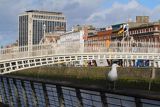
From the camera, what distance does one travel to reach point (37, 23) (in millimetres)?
142875

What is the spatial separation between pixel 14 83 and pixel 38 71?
164ft

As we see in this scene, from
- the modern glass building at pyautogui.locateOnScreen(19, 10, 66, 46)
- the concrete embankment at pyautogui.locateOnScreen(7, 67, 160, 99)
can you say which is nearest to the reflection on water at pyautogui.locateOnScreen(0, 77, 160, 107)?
the concrete embankment at pyautogui.locateOnScreen(7, 67, 160, 99)

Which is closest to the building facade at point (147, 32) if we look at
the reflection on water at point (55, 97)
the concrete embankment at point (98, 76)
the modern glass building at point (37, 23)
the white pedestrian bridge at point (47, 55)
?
the concrete embankment at point (98, 76)

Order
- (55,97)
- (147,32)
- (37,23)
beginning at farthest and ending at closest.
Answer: (37,23)
(147,32)
(55,97)

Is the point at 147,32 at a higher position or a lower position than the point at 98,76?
higher

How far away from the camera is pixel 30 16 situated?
134125mm

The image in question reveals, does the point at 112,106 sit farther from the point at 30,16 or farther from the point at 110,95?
the point at 30,16

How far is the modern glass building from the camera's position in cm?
13499

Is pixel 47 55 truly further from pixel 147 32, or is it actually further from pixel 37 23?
pixel 37 23

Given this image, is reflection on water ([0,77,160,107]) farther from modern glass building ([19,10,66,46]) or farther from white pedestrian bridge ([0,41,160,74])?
modern glass building ([19,10,66,46])

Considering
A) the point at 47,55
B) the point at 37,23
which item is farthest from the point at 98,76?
the point at 37,23

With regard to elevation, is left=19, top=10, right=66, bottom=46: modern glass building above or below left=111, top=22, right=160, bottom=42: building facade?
above

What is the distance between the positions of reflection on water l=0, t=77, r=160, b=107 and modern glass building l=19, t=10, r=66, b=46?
112 meters

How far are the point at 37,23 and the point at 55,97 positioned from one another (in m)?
133
